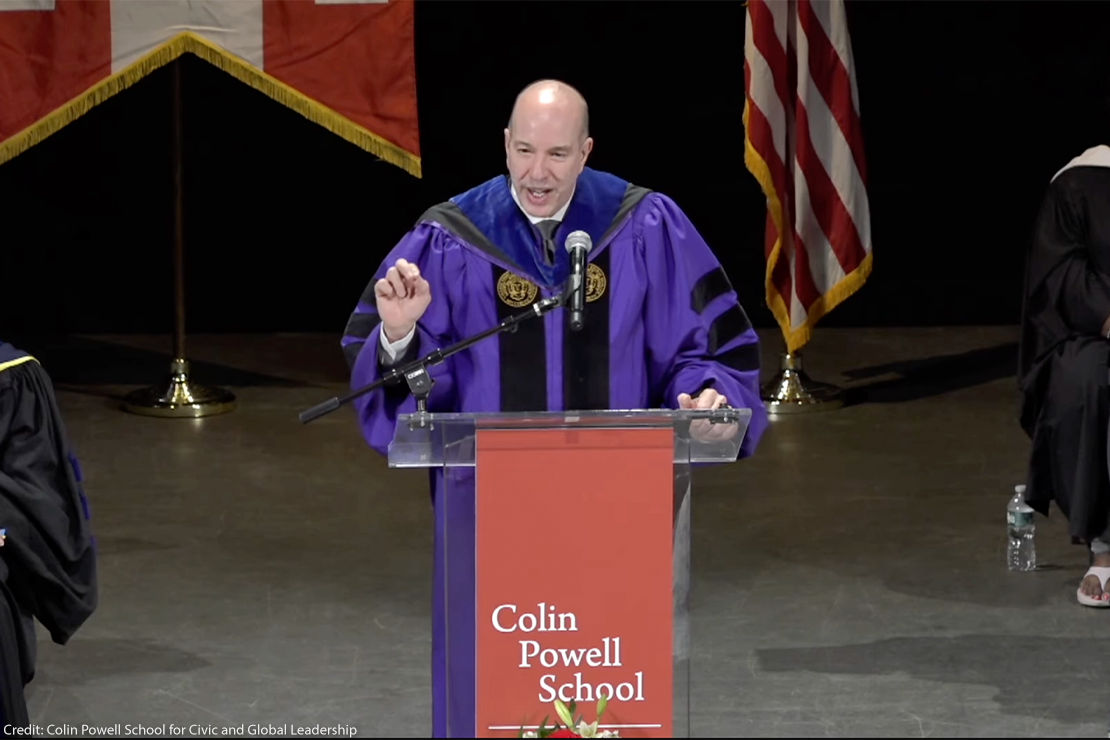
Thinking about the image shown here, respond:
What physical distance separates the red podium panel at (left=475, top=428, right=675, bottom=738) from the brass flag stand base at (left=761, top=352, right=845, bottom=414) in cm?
649

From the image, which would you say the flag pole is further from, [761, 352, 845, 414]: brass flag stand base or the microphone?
the microphone

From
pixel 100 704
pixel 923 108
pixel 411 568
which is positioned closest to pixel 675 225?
pixel 100 704

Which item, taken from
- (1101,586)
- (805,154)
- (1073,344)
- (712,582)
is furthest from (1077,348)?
(805,154)

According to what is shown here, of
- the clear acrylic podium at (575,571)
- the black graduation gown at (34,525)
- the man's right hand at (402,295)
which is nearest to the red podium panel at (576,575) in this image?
the clear acrylic podium at (575,571)

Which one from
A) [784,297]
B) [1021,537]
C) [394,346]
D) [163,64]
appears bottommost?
[1021,537]

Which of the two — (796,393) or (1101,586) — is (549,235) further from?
(796,393)

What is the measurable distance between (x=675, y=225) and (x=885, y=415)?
18.3 ft

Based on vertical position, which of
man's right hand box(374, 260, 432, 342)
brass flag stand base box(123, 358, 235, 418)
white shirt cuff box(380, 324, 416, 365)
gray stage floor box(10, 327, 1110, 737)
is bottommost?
gray stage floor box(10, 327, 1110, 737)

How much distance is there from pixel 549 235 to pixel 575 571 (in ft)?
3.77

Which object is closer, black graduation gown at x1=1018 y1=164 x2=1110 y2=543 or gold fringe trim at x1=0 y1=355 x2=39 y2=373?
gold fringe trim at x1=0 y1=355 x2=39 y2=373

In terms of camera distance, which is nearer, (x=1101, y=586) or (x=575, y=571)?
(x=575, y=571)

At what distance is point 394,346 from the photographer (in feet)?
14.0

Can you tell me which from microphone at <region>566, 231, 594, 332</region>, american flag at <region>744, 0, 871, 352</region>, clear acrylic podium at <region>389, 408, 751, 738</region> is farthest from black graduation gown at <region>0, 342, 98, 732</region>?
american flag at <region>744, 0, 871, 352</region>

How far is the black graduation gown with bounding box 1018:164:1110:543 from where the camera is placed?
706 centimetres
